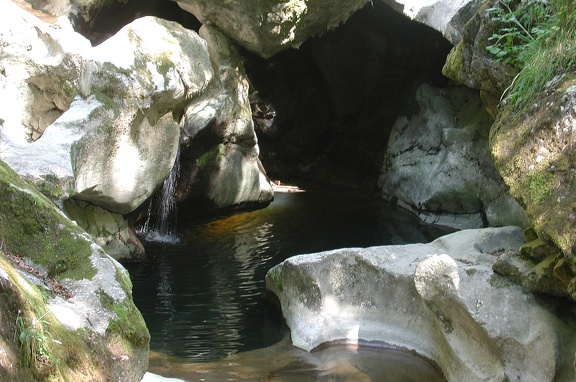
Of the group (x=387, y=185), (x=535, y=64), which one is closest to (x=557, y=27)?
(x=535, y=64)

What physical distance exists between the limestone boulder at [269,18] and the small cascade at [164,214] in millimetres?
2392

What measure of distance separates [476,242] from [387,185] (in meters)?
7.19

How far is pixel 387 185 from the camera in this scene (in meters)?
13.6

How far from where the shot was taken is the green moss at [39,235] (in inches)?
143

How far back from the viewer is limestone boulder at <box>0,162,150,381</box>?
279 centimetres

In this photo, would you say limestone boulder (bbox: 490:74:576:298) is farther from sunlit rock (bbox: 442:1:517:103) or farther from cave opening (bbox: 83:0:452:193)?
cave opening (bbox: 83:0:452:193)

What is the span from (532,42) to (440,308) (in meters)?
2.44

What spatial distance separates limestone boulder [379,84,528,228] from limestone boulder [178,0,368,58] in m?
2.74

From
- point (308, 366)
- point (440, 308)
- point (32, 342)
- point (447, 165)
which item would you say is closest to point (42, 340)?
point (32, 342)

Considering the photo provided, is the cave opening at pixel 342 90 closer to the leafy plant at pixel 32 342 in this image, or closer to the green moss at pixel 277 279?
the green moss at pixel 277 279

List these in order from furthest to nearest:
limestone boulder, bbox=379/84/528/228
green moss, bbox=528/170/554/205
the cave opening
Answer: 1. the cave opening
2. limestone boulder, bbox=379/84/528/228
3. green moss, bbox=528/170/554/205

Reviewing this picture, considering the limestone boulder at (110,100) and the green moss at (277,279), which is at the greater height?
the limestone boulder at (110,100)

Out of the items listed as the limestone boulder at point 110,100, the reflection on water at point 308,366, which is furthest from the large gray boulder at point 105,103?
the reflection on water at point 308,366

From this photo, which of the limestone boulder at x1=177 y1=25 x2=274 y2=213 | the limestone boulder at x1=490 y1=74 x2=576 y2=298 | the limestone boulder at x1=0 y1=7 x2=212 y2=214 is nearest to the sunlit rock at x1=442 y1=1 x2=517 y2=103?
the limestone boulder at x1=490 y1=74 x2=576 y2=298
